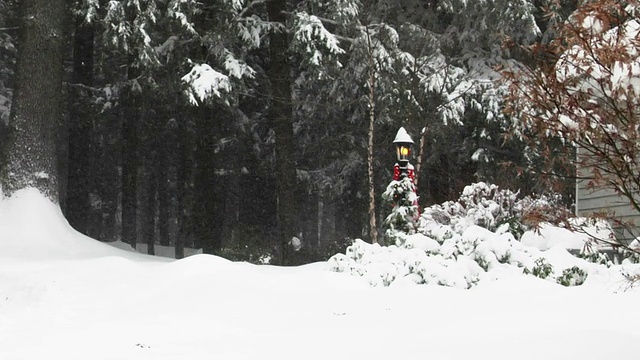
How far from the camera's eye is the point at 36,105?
41.5 ft

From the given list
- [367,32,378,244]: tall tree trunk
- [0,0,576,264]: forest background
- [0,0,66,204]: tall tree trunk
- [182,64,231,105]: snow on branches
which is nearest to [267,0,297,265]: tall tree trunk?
Answer: [0,0,576,264]: forest background

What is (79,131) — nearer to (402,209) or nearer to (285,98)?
(285,98)

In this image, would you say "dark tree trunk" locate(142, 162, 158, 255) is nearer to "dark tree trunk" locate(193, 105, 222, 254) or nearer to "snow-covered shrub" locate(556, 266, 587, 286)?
"dark tree trunk" locate(193, 105, 222, 254)

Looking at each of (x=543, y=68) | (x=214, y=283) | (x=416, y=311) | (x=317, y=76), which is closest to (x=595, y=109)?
(x=543, y=68)

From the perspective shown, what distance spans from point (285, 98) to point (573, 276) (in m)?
8.34

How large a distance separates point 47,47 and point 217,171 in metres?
10.4

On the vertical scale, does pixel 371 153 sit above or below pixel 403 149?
above

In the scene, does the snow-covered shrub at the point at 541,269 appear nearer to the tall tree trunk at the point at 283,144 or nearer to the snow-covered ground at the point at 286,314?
the snow-covered ground at the point at 286,314

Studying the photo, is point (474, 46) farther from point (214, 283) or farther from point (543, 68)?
point (543, 68)

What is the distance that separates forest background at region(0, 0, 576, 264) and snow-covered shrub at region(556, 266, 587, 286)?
373 cm

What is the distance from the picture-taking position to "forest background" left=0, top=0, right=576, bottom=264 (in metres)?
14.4

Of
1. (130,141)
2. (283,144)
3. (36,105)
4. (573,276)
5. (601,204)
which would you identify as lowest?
(573,276)

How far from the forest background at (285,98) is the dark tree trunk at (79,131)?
0.05 metres

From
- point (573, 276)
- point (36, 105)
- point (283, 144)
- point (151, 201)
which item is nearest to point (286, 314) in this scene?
point (573, 276)
